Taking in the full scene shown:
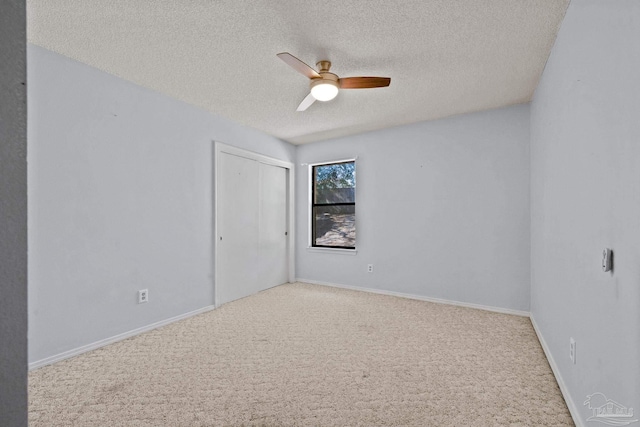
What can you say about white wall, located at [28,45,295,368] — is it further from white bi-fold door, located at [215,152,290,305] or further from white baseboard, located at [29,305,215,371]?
white bi-fold door, located at [215,152,290,305]

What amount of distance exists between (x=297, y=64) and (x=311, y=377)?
2226mm

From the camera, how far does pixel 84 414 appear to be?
5.60 feet

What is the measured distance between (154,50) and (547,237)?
343 cm

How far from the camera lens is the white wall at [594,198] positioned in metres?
1.11

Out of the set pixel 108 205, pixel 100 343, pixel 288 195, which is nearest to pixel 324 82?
pixel 108 205

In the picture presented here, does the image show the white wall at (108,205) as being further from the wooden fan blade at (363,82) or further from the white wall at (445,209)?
the white wall at (445,209)

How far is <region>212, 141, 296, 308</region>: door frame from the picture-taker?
364 centimetres

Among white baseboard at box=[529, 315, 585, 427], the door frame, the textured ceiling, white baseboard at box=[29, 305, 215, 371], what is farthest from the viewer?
the door frame

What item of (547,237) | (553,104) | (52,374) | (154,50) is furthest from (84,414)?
(553,104)

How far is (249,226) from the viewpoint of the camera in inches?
166

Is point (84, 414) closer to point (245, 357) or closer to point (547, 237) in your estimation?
point (245, 357)

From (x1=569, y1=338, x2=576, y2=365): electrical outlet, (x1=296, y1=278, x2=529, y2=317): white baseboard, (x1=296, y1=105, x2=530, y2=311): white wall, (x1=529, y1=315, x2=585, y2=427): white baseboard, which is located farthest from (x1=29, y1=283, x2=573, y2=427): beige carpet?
(x1=296, y1=105, x2=530, y2=311): white wall
